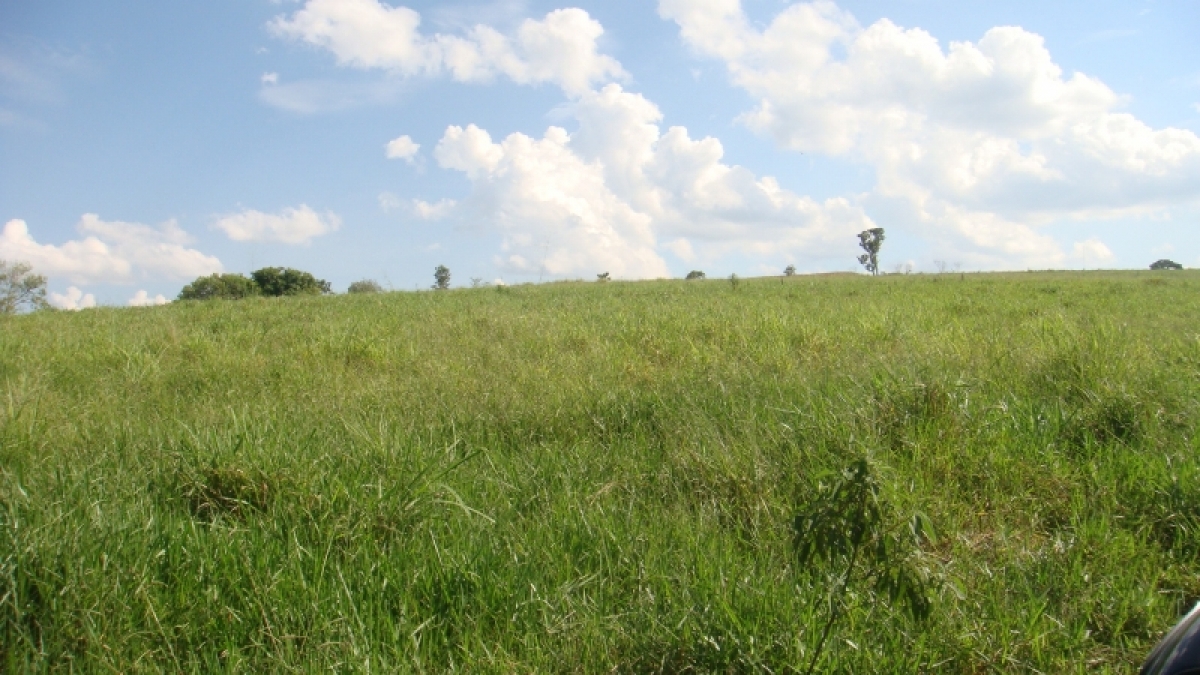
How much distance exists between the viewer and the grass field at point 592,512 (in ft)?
8.23

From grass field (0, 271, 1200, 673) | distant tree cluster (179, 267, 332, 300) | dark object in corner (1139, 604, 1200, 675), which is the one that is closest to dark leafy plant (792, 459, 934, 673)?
grass field (0, 271, 1200, 673)

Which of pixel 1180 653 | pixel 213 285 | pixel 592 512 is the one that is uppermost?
pixel 213 285

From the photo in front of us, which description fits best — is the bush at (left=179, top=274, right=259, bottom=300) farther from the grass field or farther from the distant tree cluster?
the grass field

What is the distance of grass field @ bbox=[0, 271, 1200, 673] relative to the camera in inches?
98.7

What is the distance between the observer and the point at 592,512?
342 centimetres

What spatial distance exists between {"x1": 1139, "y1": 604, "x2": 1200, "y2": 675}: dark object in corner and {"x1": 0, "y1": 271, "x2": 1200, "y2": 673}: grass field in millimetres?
651

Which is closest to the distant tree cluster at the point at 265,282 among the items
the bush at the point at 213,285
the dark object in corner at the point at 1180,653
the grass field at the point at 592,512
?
the bush at the point at 213,285

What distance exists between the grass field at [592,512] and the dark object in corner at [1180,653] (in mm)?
651

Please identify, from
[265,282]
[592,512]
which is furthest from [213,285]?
[592,512]

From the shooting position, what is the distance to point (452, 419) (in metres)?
4.98

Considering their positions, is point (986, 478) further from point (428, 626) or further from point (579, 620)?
point (428, 626)

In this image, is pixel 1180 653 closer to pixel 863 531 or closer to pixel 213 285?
pixel 863 531

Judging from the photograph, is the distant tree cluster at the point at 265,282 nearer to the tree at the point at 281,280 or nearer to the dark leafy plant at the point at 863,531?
the tree at the point at 281,280

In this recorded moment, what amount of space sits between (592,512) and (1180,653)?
233 cm
